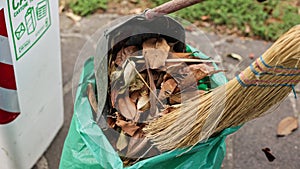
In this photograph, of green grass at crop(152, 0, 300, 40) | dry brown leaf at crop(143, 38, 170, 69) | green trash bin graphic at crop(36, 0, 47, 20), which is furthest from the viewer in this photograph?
green grass at crop(152, 0, 300, 40)

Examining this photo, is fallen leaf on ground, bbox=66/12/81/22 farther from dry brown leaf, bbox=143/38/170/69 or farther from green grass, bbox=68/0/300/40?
dry brown leaf, bbox=143/38/170/69

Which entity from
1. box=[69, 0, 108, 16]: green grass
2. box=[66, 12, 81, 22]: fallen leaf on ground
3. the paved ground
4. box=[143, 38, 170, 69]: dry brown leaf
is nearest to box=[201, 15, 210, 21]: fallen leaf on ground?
the paved ground

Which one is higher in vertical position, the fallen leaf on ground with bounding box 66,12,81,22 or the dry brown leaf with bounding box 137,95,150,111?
the dry brown leaf with bounding box 137,95,150,111

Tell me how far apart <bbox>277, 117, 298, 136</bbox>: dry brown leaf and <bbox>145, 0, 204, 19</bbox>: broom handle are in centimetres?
100

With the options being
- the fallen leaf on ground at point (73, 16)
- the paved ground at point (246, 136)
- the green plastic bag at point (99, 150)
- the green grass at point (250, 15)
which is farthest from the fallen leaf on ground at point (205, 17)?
the green plastic bag at point (99, 150)

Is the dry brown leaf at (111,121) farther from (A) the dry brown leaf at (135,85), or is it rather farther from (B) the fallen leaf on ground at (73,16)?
(B) the fallen leaf on ground at (73,16)

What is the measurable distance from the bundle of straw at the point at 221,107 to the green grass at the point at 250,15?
121 centimetres

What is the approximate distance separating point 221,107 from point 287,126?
918 millimetres

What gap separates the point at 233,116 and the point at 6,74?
713 millimetres

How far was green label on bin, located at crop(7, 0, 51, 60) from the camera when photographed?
1410 mm

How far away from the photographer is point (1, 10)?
4.41ft

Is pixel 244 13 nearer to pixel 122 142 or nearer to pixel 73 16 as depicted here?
pixel 73 16

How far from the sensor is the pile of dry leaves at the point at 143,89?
54.7 inches

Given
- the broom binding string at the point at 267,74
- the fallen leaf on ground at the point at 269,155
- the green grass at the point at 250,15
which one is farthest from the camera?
the green grass at the point at 250,15
